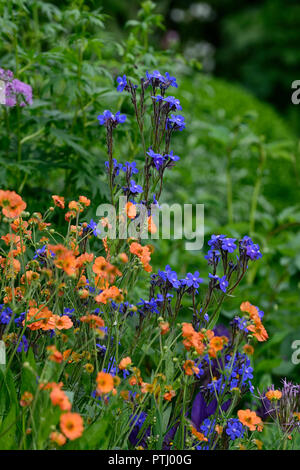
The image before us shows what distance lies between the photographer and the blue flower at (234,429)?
4.86ft

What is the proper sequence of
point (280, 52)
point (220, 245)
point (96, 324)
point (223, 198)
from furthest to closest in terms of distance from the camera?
point (280, 52), point (223, 198), point (220, 245), point (96, 324)

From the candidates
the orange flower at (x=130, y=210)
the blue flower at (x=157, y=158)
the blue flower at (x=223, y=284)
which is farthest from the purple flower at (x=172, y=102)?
the blue flower at (x=223, y=284)

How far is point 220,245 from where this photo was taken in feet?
5.02

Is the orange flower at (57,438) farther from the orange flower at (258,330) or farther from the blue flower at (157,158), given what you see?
the blue flower at (157,158)

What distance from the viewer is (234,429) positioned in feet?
4.87

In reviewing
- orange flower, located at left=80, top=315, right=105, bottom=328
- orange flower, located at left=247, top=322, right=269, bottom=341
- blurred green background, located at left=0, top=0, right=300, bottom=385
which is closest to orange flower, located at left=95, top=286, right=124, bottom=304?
orange flower, located at left=80, top=315, right=105, bottom=328

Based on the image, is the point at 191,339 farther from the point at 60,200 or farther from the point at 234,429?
the point at 60,200

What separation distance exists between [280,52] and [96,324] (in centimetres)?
1324

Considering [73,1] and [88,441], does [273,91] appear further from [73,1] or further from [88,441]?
[88,441]

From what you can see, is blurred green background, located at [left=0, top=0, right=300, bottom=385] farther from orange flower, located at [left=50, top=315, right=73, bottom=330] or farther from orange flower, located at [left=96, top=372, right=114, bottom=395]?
orange flower, located at [left=96, top=372, right=114, bottom=395]

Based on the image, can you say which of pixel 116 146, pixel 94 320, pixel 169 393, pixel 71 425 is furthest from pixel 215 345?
pixel 116 146

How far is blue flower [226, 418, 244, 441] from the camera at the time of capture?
58.3 inches
